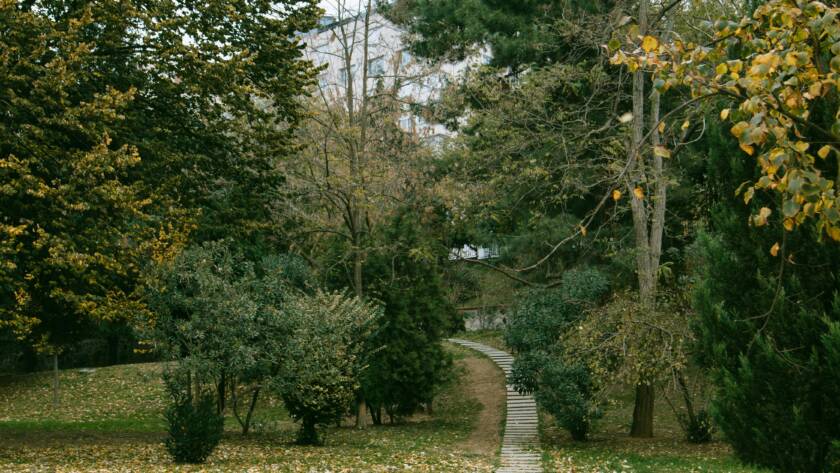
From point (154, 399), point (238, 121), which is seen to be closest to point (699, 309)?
point (238, 121)

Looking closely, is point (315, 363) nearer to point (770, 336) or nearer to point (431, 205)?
point (431, 205)

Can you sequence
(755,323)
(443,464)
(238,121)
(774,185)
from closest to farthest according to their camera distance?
(774,185)
(755,323)
(443,464)
(238,121)

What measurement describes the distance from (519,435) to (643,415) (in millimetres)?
→ 3593

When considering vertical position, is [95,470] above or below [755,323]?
below

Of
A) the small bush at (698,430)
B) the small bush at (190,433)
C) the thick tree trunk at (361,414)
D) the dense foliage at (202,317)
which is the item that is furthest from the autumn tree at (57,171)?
the small bush at (698,430)

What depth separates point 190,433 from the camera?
15.4 m

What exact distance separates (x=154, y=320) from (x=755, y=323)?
12952mm

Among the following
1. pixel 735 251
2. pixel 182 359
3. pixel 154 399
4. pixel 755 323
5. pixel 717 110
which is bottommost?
pixel 154 399

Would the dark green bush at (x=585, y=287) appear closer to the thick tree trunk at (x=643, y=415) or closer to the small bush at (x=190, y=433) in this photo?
the thick tree trunk at (x=643, y=415)

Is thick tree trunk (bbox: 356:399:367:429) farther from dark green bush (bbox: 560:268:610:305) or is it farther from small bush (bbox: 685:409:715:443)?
small bush (bbox: 685:409:715:443)

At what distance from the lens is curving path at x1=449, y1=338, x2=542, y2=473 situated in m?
18.2

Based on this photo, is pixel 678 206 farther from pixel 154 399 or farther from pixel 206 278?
pixel 154 399

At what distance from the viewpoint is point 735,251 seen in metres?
8.61

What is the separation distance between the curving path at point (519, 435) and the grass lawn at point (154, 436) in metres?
0.51
